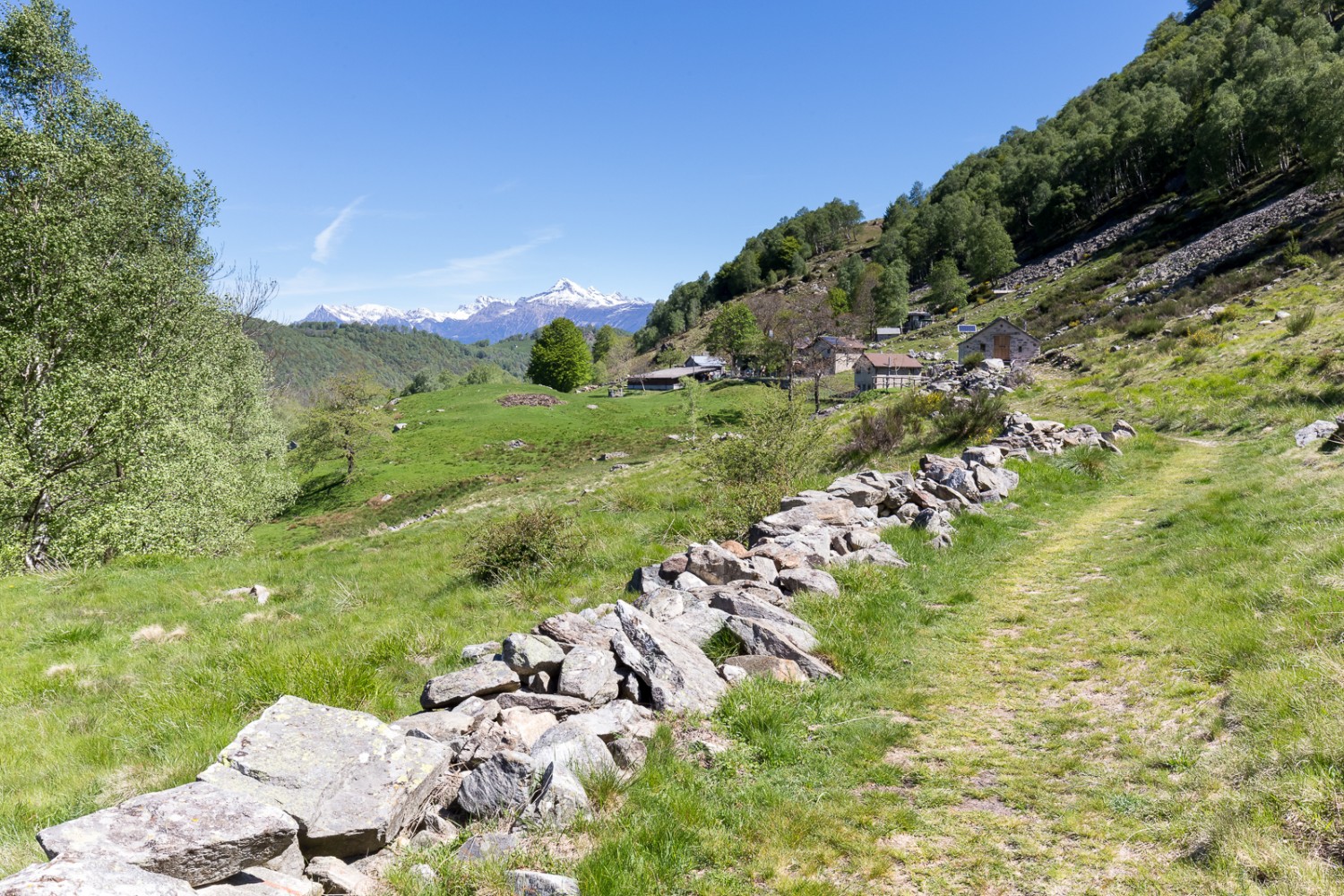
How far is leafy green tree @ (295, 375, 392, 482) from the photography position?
175 ft

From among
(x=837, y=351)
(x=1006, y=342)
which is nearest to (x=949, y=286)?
(x=837, y=351)

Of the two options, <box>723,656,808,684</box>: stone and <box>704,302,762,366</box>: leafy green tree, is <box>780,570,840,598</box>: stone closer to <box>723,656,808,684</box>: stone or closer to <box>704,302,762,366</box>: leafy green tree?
<box>723,656,808,684</box>: stone

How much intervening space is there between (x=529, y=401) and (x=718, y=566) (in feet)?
234

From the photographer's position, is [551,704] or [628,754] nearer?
[628,754]

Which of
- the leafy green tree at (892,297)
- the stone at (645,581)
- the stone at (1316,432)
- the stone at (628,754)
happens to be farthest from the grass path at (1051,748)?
the leafy green tree at (892,297)

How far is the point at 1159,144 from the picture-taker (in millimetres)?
101062

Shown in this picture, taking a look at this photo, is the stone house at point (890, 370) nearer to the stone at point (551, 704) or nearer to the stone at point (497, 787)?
the stone at point (551, 704)

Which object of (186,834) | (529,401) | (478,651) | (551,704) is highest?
(529,401)

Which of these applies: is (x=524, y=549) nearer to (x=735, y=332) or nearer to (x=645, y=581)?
(x=645, y=581)

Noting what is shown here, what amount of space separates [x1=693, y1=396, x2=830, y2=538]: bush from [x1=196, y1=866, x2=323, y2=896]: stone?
1111cm

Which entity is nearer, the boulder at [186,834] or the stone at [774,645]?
the boulder at [186,834]

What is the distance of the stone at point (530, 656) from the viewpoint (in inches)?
254

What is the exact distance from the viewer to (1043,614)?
8867mm

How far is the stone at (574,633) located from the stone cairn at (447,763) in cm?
3
